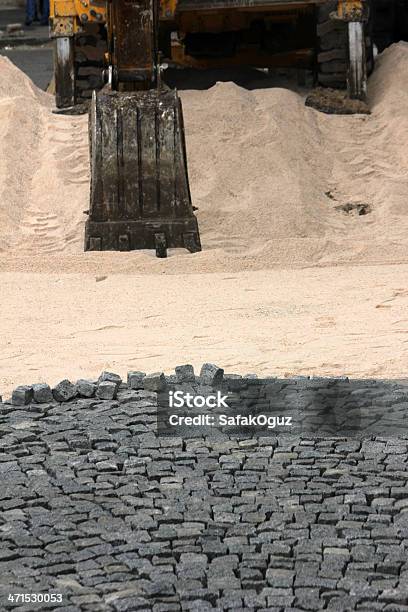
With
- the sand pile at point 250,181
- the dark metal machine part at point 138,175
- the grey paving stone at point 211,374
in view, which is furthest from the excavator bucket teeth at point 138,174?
the grey paving stone at point 211,374

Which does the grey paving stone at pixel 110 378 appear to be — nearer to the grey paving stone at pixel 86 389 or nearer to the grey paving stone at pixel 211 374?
the grey paving stone at pixel 86 389

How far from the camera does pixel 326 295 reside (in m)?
9.03

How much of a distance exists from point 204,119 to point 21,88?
2305 millimetres

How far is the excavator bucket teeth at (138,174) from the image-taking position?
10500 millimetres

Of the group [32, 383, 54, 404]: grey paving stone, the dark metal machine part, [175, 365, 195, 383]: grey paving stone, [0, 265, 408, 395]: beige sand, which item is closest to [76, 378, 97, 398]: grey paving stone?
[32, 383, 54, 404]: grey paving stone

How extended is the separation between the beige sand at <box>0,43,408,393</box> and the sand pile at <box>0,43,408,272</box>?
2 cm

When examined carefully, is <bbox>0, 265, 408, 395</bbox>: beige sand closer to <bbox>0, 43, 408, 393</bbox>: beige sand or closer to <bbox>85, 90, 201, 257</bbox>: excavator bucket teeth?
<bbox>0, 43, 408, 393</bbox>: beige sand

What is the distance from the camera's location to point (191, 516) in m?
5.22

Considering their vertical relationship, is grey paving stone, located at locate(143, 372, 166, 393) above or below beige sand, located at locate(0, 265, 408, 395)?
above

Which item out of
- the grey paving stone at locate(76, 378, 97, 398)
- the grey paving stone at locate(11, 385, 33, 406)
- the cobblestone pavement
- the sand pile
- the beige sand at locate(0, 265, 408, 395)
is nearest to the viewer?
the cobblestone pavement

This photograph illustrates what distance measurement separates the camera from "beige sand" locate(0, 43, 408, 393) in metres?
7.80

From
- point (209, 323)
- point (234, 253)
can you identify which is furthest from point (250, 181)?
point (209, 323)

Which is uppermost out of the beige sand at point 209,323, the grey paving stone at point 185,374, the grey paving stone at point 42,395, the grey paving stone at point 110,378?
the grey paving stone at point 185,374

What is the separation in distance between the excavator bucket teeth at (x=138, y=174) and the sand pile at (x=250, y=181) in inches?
10.1
